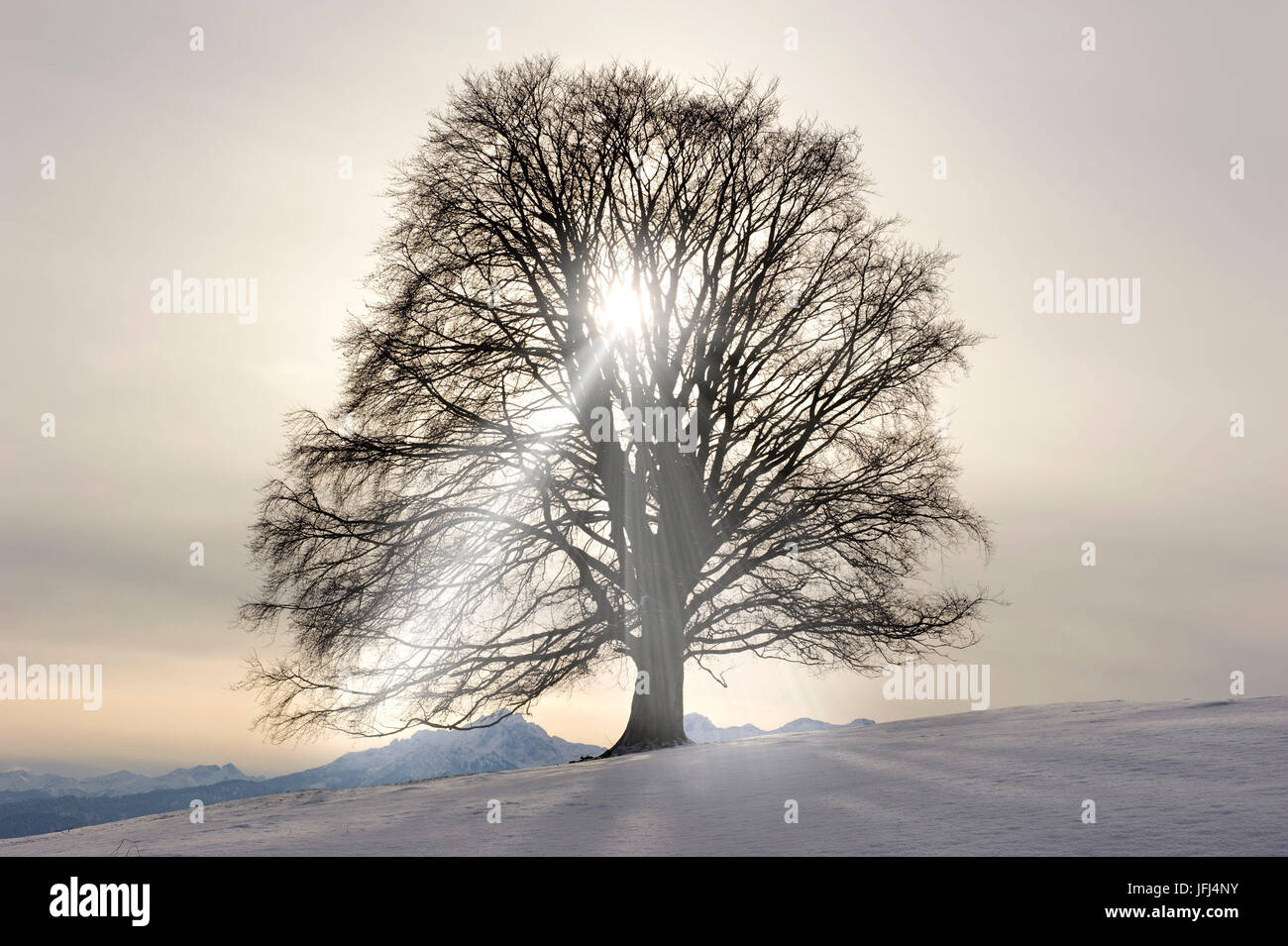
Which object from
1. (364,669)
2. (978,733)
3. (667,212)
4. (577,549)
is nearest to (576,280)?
(667,212)

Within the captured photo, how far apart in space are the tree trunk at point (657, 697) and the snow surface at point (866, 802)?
3823 millimetres

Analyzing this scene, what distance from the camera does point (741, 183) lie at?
17.8 metres

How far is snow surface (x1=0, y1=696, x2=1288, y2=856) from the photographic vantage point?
636cm

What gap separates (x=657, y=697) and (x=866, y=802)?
887 centimetres

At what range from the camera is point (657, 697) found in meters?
16.5

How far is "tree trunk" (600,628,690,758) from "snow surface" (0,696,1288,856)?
382 centimetres

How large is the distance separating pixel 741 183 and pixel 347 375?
24.5 feet
